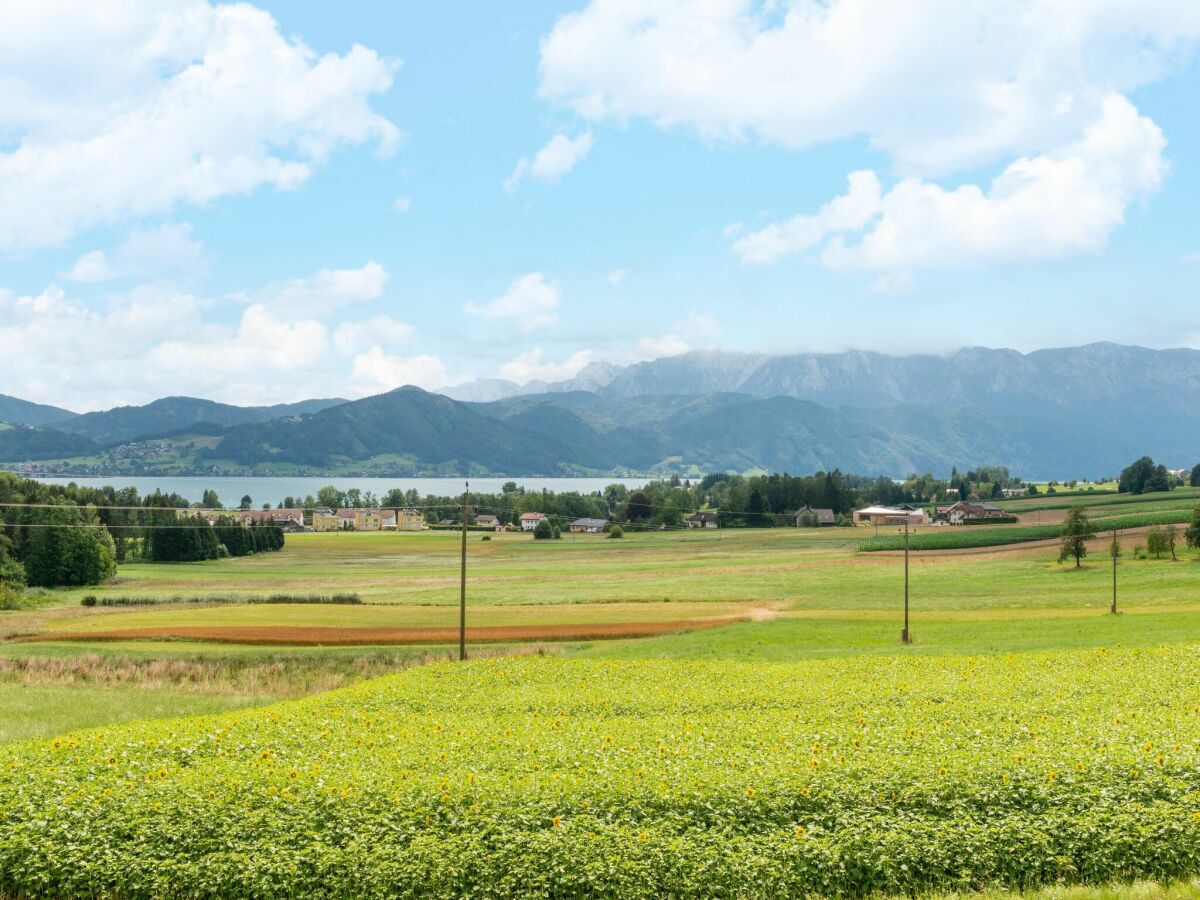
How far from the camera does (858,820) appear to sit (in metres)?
16.5

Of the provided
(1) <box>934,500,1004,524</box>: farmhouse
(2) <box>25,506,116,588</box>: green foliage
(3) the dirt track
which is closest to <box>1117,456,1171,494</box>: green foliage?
(1) <box>934,500,1004,524</box>: farmhouse

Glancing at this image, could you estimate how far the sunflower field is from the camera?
15711 mm

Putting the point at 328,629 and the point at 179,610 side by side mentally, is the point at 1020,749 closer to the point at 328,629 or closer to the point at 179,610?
the point at 328,629

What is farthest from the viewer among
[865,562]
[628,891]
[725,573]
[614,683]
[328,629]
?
[865,562]

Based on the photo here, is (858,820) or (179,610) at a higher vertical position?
(858,820)

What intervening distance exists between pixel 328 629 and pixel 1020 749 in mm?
53438

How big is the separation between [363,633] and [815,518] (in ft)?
462

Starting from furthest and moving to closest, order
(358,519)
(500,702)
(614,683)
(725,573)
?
(358,519)
(725,573)
(614,683)
(500,702)

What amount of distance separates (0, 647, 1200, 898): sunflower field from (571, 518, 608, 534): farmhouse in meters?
165

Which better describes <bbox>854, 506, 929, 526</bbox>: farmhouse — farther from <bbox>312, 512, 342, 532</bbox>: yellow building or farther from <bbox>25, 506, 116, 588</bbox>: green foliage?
<bbox>25, 506, 116, 588</bbox>: green foliage

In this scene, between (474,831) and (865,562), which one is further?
(865,562)

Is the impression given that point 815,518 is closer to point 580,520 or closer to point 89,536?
point 580,520

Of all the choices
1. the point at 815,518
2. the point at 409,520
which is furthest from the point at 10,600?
the point at 815,518

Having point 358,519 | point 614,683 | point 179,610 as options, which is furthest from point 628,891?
point 358,519
